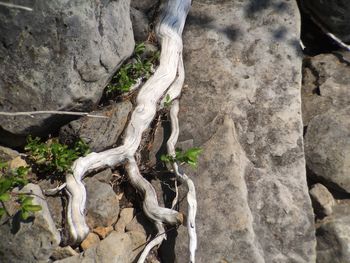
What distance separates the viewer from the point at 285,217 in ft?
15.2

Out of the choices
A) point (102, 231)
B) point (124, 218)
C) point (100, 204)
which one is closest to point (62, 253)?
point (102, 231)

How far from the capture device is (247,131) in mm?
5109

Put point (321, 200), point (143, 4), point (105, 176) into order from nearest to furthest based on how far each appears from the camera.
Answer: point (105, 176)
point (321, 200)
point (143, 4)

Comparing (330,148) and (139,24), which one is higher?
(139,24)

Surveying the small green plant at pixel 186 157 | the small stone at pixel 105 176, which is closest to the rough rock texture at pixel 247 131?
the small green plant at pixel 186 157

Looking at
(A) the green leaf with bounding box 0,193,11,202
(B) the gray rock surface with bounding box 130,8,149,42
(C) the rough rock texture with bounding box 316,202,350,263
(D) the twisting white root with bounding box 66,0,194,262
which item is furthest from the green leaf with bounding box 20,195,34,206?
(C) the rough rock texture with bounding box 316,202,350,263

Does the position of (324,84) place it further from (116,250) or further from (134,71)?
(116,250)

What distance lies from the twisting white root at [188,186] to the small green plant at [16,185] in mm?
1277

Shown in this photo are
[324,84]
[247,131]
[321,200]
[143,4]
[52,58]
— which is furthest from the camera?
[324,84]

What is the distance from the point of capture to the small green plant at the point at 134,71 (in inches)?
197

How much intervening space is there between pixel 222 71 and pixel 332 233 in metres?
1.99

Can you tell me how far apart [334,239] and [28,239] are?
8.90 ft

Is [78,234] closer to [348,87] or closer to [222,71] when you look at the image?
[222,71]

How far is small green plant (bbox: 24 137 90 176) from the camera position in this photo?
14.6 ft
